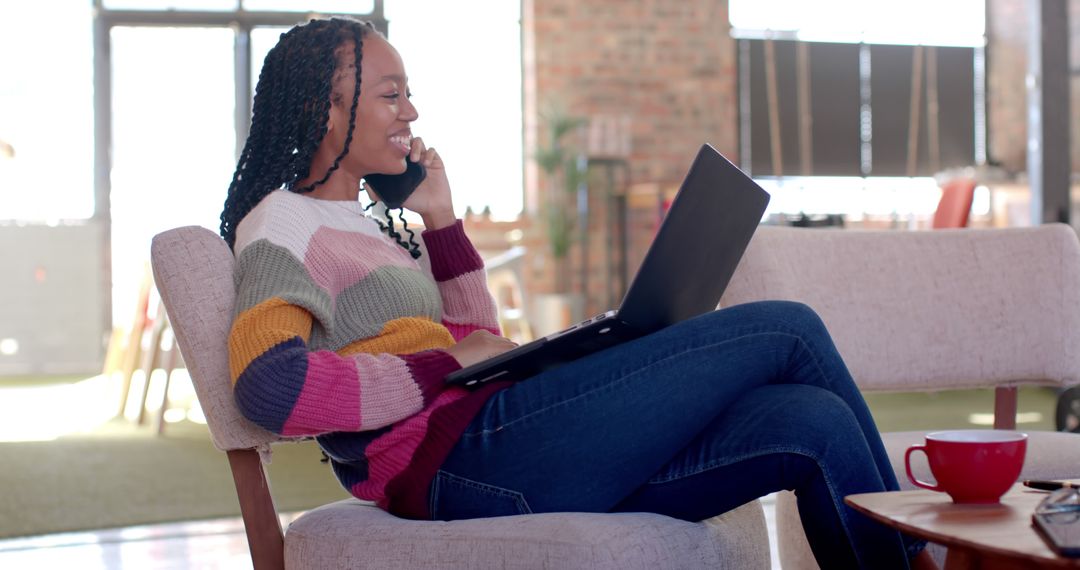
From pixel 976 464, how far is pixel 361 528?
2.24 ft

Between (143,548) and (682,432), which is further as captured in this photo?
(143,548)

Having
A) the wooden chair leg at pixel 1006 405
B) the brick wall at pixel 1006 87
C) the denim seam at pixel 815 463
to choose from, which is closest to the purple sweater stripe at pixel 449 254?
the denim seam at pixel 815 463

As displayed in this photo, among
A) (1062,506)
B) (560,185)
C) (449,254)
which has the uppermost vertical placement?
(560,185)

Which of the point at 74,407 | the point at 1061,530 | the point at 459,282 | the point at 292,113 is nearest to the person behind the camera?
the point at 1061,530

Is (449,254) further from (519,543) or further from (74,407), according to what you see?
(74,407)

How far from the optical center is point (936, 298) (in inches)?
85.5

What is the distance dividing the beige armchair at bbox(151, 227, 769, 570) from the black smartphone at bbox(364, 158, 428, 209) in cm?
39

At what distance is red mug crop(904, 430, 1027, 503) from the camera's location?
1.07 m

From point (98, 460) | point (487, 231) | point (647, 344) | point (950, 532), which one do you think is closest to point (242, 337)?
point (647, 344)

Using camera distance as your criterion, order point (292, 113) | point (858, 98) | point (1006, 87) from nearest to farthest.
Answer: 1. point (292, 113)
2. point (858, 98)
3. point (1006, 87)

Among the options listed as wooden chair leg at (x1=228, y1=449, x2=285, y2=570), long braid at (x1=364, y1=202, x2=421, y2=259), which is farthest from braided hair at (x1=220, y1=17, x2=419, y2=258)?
wooden chair leg at (x1=228, y1=449, x2=285, y2=570)

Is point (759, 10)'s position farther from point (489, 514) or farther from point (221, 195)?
point (489, 514)

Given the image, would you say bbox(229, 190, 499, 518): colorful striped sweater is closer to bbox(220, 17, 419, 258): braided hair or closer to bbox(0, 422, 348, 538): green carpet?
bbox(220, 17, 419, 258): braided hair

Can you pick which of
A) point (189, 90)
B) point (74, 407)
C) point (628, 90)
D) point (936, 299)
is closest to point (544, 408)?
point (936, 299)
